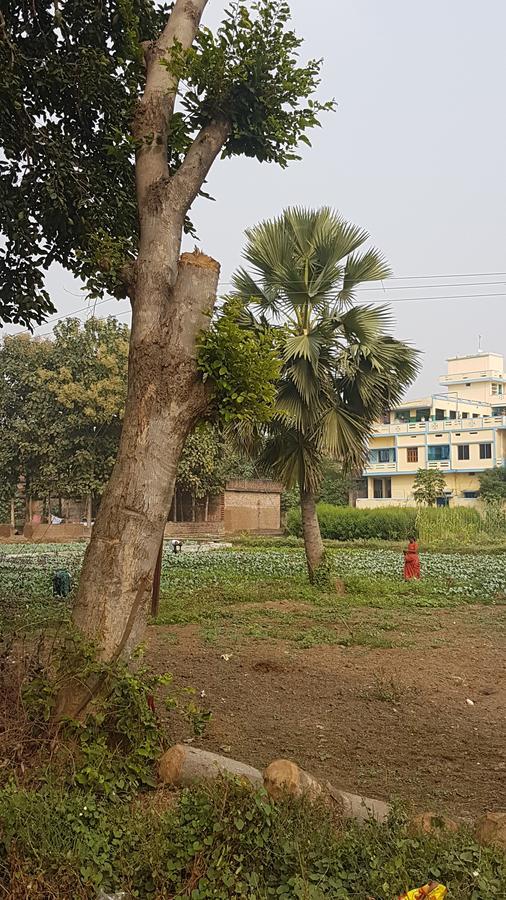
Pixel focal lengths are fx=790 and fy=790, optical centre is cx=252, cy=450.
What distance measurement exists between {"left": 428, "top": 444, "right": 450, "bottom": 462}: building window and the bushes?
1509 cm

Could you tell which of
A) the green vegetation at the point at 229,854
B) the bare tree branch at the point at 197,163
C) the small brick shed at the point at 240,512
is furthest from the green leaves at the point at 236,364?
the small brick shed at the point at 240,512

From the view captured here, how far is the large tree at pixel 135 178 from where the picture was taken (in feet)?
16.8

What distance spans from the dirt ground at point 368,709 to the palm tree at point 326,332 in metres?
5.04

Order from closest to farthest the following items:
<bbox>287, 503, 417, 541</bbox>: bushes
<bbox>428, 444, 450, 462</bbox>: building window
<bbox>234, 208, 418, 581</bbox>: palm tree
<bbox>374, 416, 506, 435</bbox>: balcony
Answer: <bbox>234, 208, 418, 581</bbox>: palm tree
<bbox>287, 503, 417, 541</bbox>: bushes
<bbox>374, 416, 506, 435</bbox>: balcony
<bbox>428, 444, 450, 462</bbox>: building window

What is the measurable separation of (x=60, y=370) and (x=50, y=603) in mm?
26013

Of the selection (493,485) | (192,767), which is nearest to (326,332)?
(192,767)

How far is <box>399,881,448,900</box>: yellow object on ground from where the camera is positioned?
3086 mm

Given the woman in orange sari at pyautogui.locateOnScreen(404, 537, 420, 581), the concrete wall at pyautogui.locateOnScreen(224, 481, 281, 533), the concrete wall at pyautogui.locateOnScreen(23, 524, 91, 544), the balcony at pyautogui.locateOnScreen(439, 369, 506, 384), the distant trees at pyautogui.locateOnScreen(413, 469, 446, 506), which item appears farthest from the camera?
the balcony at pyautogui.locateOnScreen(439, 369, 506, 384)

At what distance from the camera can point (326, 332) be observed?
1490 cm

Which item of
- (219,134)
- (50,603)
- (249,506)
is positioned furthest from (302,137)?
(249,506)

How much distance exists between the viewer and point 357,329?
1486 cm

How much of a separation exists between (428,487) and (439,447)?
1007cm

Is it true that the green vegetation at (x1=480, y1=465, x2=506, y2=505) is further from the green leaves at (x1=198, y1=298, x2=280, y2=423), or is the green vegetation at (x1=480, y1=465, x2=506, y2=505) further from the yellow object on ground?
the yellow object on ground

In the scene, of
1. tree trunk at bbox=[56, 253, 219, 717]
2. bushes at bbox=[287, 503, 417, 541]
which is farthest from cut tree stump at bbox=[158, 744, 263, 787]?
bushes at bbox=[287, 503, 417, 541]
